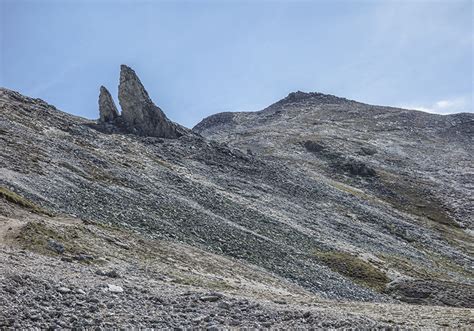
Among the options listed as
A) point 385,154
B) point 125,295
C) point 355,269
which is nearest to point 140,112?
point 355,269

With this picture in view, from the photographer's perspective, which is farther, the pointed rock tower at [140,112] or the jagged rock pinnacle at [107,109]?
the jagged rock pinnacle at [107,109]

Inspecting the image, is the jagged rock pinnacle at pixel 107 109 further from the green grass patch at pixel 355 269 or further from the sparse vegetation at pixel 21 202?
the green grass patch at pixel 355 269

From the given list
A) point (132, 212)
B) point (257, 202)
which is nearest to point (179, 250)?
point (132, 212)

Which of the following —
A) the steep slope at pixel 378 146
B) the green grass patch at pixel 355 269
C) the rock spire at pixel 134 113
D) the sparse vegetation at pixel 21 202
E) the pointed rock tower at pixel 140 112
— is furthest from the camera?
the steep slope at pixel 378 146

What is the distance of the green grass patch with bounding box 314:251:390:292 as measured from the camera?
135 ft

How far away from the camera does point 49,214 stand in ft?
106

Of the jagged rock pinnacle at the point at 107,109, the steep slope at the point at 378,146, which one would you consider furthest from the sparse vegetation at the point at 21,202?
the steep slope at the point at 378,146

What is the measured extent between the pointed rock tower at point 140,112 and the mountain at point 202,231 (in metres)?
0.24

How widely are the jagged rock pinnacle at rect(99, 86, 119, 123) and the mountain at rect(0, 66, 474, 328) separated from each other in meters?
0.24

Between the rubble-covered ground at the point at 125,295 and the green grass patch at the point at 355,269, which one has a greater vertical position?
the rubble-covered ground at the point at 125,295

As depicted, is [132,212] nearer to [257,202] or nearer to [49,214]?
[49,214]

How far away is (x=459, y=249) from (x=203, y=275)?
49.5 metres

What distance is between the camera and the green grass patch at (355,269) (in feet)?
135

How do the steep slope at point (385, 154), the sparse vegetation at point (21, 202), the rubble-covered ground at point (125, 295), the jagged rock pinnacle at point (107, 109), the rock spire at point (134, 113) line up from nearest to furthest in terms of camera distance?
1. the rubble-covered ground at point (125, 295)
2. the sparse vegetation at point (21, 202)
3. the steep slope at point (385, 154)
4. the rock spire at point (134, 113)
5. the jagged rock pinnacle at point (107, 109)
